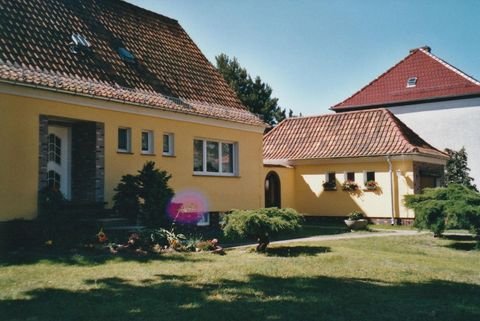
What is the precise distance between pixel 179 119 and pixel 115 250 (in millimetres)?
6873

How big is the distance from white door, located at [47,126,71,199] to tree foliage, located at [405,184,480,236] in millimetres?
10628

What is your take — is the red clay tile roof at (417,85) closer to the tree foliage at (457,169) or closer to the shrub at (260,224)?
the tree foliage at (457,169)

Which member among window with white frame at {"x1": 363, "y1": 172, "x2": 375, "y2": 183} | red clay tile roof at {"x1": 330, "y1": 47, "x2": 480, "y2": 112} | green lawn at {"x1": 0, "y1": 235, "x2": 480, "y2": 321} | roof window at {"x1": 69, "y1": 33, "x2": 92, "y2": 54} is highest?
red clay tile roof at {"x1": 330, "y1": 47, "x2": 480, "y2": 112}

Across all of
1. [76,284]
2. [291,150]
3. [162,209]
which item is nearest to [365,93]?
[291,150]

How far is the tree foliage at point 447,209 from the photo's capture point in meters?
15.1

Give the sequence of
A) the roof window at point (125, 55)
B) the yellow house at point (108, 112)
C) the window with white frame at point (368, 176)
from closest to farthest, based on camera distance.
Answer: the yellow house at point (108, 112), the roof window at point (125, 55), the window with white frame at point (368, 176)

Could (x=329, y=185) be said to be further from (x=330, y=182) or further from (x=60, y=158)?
(x=60, y=158)

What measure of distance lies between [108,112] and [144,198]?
2.84 metres

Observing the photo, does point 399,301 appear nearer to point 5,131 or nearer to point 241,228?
point 241,228

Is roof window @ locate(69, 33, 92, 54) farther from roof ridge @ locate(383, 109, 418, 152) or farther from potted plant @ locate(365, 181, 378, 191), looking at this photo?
roof ridge @ locate(383, 109, 418, 152)

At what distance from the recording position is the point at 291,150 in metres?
27.1

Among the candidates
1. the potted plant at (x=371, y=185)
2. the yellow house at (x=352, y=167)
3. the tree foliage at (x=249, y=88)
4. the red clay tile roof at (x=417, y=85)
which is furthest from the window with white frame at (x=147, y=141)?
the tree foliage at (x=249, y=88)

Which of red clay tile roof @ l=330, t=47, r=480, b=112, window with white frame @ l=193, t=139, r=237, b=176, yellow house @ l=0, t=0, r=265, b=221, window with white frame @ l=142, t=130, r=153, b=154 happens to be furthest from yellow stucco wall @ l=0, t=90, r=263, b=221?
red clay tile roof @ l=330, t=47, r=480, b=112

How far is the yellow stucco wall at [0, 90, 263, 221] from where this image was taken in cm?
1264
